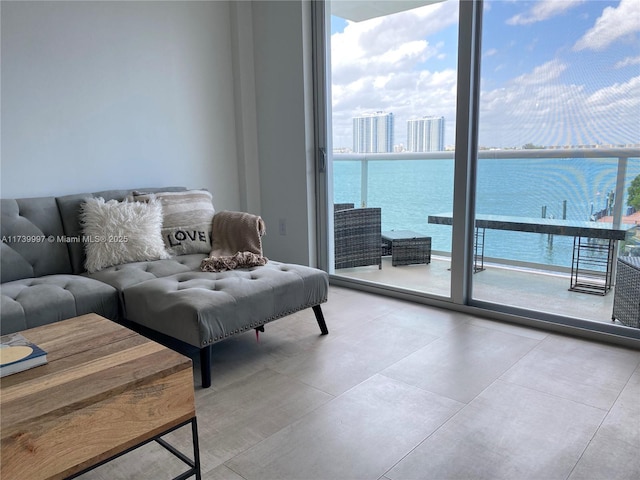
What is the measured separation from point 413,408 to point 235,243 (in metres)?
1.45

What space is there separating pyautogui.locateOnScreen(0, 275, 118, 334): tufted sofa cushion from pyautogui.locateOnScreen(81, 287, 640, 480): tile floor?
560mm

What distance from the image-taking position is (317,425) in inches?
68.6

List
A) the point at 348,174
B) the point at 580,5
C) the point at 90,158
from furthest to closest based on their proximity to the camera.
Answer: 1. the point at 348,174
2. the point at 90,158
3. the point at 580,5

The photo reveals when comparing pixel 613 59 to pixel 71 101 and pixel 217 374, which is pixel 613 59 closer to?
pixel 217 374

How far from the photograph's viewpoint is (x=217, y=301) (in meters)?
2.06

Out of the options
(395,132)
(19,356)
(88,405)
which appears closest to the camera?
(88,405)

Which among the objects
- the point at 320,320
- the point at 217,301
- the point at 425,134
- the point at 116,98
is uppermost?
the point at 116,98

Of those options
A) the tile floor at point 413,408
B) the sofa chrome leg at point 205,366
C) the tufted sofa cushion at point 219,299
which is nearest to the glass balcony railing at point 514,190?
the tile floor at point 413,408

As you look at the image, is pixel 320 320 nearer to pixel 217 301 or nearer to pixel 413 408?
pixel 217 301

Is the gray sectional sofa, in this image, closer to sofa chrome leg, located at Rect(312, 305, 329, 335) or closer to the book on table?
sofa chrome leg, located at Rect(312, 305, 329, 335)

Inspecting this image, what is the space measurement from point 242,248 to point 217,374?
2.74 feet

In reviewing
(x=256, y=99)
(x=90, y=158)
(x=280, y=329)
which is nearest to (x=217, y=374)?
(x=280, y=329)

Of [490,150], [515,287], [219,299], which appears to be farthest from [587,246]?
[219,299]

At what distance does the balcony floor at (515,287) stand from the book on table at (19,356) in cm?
236
